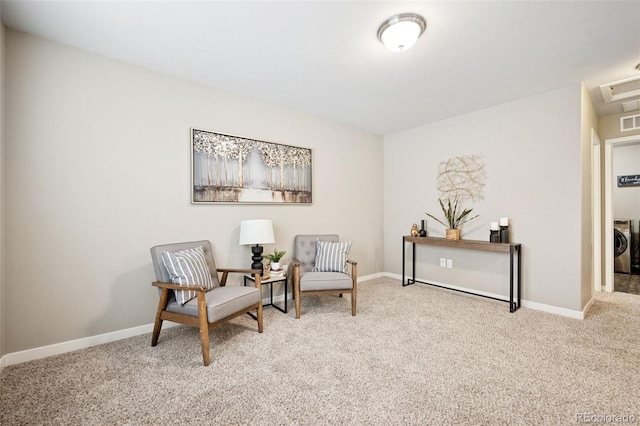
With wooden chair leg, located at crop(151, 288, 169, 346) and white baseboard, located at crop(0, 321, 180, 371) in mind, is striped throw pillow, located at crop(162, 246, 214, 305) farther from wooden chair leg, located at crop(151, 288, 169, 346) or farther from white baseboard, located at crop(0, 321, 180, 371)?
white baseboard, located at crop(0, 321, 180, 371)

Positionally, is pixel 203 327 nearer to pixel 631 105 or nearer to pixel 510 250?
pixel 510 250

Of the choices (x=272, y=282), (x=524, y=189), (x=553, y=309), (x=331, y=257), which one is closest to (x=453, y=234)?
(x=524, y=189)

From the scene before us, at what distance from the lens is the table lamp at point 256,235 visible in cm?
295

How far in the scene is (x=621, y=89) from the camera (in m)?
3.01

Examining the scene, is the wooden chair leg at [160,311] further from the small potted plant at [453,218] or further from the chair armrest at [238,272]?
the small potted plant at [453,218]

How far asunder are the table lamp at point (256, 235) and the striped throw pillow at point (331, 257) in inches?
27.7

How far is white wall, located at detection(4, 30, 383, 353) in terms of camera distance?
6.86 feet

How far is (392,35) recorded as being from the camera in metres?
1.99

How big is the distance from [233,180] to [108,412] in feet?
7.14

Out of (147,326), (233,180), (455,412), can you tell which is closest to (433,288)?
(455,412)

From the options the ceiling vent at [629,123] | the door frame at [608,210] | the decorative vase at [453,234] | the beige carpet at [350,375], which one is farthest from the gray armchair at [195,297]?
the ceiling vent at [629,123]

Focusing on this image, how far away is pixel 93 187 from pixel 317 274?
2214 mm

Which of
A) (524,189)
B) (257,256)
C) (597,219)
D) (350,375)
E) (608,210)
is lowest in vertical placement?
(350,375)

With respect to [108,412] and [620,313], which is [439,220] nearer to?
[620,313]
